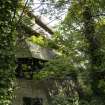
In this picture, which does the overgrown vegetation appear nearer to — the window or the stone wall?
the stone wall

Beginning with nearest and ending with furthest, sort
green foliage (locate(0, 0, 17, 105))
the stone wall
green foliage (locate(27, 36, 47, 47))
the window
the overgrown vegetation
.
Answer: green foliage (locate(0, 0, 17, 105))
the stone wall
the overgrown vegetation
green foliage (locate(27, 36, 47, 47))
the window

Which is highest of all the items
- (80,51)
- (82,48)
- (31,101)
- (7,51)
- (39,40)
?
(39,40)

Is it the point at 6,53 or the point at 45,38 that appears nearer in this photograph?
the point at 6,53

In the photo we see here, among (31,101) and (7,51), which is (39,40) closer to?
(31,101)

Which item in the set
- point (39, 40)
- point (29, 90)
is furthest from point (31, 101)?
point (39, 40)

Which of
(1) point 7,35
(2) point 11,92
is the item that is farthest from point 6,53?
(2) point 11,92

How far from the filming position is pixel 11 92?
15.8 ft

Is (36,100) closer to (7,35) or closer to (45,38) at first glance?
(45,38)

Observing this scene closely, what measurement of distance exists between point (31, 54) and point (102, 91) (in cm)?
418

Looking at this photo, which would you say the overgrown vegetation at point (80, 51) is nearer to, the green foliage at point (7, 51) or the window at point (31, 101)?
the window at point (31, 101)

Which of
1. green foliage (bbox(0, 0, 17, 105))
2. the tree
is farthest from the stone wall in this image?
green foliage (bbox(0, 0, 17, 105))

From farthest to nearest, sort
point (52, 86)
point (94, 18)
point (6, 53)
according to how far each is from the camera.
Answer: point (52, 86) → point (94, 18) → point (6, 53)

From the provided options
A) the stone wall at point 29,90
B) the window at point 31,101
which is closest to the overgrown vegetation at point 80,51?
the stone wall at point 29,90

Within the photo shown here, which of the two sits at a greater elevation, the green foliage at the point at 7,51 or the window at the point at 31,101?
the green foliage at the point at 7,51
